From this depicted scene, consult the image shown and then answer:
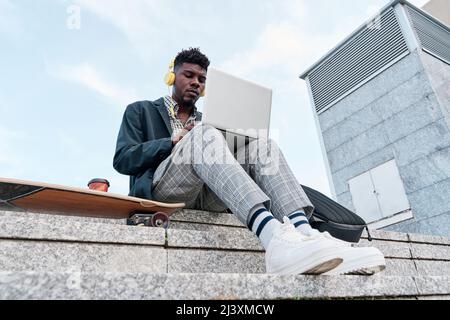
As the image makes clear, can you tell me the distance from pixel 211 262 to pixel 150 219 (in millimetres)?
412

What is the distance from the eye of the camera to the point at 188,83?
249cm

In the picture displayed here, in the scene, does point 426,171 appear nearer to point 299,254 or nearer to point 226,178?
point 226,178

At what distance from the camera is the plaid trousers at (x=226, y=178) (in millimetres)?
1346

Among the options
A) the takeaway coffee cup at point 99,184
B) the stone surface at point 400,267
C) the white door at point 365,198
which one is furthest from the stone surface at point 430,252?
the white door at point 365,198

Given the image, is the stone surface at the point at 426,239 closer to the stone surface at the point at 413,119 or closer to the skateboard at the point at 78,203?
the skateboard at the point at 78,203

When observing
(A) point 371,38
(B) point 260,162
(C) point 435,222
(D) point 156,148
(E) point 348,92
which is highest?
(A) point 371,38

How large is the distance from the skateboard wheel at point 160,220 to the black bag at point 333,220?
757 millimetres

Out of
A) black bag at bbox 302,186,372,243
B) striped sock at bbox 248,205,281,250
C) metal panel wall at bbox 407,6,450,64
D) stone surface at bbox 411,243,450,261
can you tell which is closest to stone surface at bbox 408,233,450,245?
stone surface at bbox 411,243,450,261

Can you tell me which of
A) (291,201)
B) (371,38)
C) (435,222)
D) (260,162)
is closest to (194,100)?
(260,162)

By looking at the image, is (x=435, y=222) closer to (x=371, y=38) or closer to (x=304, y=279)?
(x=371, y=38)

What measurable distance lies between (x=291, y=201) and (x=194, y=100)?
1.30 meters

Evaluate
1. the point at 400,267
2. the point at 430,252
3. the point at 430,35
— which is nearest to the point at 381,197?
the point at 430,35

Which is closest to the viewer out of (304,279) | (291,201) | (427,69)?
(304,279)
